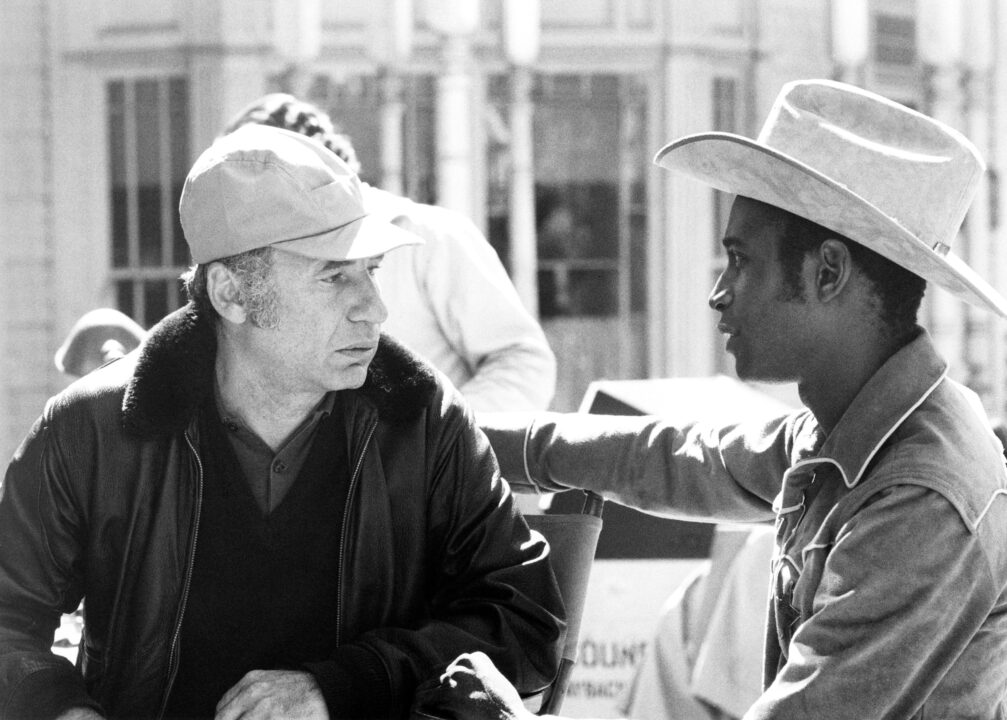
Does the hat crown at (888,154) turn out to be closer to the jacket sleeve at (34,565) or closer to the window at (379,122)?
the jacket sleeve at (34,565)

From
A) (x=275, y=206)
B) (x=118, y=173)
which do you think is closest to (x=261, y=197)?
(x=275, y=206)

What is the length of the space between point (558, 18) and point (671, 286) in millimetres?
1737

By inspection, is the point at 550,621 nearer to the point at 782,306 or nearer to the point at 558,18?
the point at 782,306

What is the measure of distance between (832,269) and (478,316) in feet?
5.39

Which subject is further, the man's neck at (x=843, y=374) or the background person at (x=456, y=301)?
the background person at (x=456, y=301)

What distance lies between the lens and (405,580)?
2.44 metres

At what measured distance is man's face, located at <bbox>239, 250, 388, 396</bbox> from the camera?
7.90 ft

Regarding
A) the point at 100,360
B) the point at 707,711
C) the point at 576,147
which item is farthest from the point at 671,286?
the point at 100,360

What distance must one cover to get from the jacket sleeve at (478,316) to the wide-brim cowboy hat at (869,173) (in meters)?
1.50

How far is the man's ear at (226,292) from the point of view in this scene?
243cm

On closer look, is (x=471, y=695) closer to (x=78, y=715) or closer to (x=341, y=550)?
(x=341, y=550)

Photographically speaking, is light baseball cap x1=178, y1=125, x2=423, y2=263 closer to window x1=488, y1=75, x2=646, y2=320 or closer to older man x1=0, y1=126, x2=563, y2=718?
older man x1=0, y1=126, x2=563, y2=718

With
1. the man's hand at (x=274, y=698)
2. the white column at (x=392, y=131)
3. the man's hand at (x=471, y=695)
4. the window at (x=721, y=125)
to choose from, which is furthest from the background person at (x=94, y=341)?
the window at (x=721, y=125)

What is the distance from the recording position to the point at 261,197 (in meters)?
2.34
